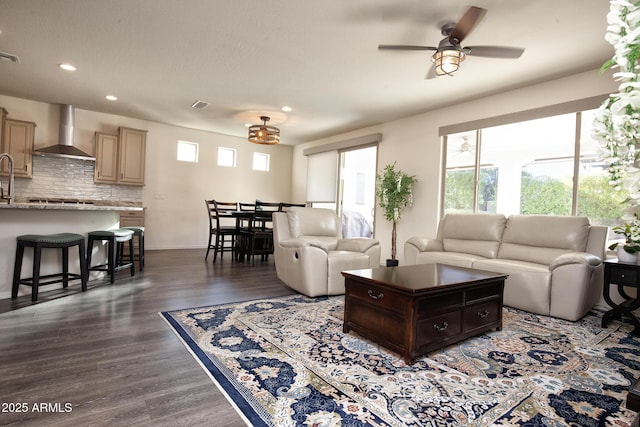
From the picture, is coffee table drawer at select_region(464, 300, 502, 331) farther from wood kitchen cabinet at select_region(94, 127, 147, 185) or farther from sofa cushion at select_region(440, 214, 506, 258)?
wood kitchen cabinet at select_region(94, 127, 147, 185)

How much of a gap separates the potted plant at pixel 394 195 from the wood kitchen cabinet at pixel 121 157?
15.1ft

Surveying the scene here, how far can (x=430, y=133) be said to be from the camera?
5.33 m

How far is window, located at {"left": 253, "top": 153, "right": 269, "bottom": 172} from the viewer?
26.6 feet

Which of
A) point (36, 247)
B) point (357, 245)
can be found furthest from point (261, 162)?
point (36, 247)

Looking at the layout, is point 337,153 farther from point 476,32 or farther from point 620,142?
point 620,142

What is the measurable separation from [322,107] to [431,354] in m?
4.23

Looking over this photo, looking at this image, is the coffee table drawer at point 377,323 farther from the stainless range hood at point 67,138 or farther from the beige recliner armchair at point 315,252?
the stainless range hood at point 67,138

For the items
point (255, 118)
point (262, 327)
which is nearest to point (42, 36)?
point (255, 118)

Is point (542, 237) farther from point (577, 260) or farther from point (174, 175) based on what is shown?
point (174, 175)

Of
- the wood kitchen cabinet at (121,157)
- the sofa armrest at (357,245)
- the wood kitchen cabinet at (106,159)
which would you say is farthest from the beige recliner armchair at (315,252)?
the wood kitchen cabinet at (106,159)

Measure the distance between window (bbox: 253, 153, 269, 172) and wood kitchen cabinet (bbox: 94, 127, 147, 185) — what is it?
2561 mm

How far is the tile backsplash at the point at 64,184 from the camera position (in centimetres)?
559

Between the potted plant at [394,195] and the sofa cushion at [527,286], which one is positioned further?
the potted plant at [394,195]

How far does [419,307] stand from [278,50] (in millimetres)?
2910
